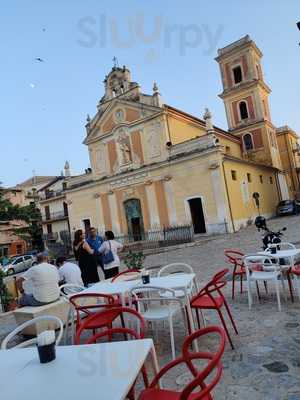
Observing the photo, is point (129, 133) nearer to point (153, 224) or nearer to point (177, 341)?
point (153, 224)

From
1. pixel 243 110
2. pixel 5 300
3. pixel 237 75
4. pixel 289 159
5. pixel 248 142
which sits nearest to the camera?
pixel 5 300

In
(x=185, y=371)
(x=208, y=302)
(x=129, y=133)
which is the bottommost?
(x=185, y=371)

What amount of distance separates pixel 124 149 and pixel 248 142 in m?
12.5

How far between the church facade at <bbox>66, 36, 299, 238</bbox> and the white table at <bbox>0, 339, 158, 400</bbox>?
747 inches

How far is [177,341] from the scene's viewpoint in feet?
13.7

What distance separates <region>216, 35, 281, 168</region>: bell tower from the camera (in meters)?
29.9

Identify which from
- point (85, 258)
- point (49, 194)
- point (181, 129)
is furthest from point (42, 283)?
point (49, 194)

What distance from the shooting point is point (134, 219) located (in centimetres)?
2523

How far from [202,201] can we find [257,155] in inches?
461

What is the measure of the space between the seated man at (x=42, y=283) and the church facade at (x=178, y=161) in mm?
16416

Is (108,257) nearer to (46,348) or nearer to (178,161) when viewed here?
(46,348)

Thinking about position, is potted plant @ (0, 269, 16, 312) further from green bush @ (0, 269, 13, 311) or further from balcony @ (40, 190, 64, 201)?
balcony @ (40, 190, 64, 201)

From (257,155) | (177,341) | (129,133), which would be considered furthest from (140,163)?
(177,341)

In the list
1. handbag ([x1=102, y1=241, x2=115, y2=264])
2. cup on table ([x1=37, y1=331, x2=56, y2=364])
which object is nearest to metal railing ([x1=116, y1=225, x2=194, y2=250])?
handbag ([x1=102, y1=241, x2=115, y2=264])
